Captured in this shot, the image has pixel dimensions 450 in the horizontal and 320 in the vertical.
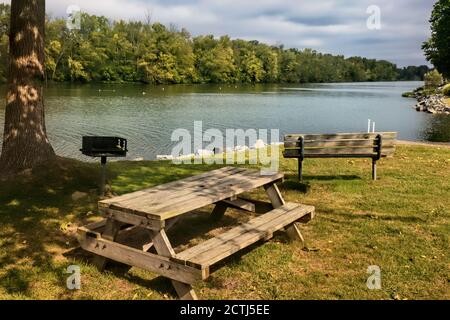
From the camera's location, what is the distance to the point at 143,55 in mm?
101125

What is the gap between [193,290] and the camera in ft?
15.4

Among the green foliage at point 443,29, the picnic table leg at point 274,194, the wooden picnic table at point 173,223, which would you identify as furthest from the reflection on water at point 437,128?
the wooden picnic table at point 173,223

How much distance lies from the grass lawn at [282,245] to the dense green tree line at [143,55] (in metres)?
72.9

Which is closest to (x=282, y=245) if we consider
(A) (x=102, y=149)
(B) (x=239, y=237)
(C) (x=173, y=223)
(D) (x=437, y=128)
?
(B) (x=239, y=237)

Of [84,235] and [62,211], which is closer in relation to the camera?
[84,235]

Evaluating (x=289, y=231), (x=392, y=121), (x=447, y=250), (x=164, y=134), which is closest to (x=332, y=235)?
(x=289, y=231)

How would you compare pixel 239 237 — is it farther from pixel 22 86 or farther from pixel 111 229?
pixel 22 86

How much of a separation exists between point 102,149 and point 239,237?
3680mm

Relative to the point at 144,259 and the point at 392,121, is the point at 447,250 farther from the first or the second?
the point at 392,121

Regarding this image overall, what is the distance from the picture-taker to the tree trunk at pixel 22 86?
7520mm

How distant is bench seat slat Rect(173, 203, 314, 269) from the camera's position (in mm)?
4453

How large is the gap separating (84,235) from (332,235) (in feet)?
12.0

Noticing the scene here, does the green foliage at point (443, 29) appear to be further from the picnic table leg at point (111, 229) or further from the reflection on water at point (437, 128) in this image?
the picnic table leg at point (111, 229)

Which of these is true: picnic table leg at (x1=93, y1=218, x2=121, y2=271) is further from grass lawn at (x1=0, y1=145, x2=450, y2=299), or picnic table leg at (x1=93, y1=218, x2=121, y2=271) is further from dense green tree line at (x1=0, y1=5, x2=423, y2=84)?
dense green tree line at (x1=0, y1=5, x2=423, y2=84)
